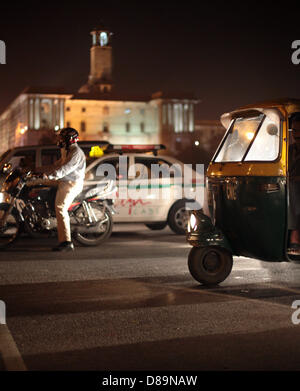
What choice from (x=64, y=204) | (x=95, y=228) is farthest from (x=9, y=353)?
(x=95, y=228)

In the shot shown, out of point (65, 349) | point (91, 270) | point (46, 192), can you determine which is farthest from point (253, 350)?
point (46, 192)

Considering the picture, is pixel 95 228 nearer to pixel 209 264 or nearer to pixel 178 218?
pixel 178 218

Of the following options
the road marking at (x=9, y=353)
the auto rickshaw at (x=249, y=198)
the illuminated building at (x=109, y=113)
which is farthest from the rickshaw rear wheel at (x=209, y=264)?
the illuminated building at (x=109, y=113)

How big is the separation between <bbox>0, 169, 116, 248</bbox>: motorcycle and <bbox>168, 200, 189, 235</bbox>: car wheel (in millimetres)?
2289

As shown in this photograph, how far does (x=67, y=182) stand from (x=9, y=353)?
21.1ft

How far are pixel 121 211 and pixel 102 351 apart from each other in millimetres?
9271

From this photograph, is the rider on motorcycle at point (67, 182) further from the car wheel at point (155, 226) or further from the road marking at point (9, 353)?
the road marking at point (9, 353)

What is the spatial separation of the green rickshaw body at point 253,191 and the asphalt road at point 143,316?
0.48 meters

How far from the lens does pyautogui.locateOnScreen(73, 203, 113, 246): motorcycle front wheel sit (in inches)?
479

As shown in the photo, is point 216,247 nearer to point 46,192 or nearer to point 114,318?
point 114,318

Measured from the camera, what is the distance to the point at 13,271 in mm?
9234

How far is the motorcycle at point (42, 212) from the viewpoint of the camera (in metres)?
11.8

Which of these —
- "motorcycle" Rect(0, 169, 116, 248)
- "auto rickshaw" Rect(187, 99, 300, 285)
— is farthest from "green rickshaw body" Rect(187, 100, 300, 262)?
"motorcycle" Rect(0, 169, 116, 248)

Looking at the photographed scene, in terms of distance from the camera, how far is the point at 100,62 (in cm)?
15850
